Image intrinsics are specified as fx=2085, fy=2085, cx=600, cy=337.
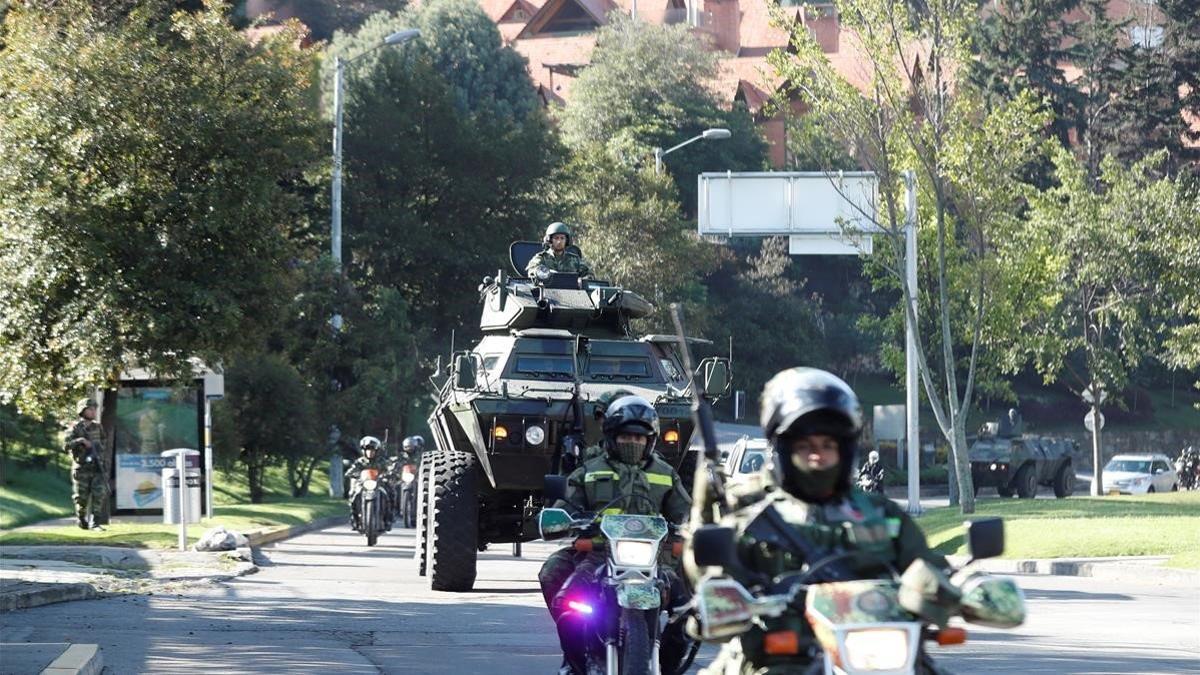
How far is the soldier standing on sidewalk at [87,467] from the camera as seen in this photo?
2673 cm

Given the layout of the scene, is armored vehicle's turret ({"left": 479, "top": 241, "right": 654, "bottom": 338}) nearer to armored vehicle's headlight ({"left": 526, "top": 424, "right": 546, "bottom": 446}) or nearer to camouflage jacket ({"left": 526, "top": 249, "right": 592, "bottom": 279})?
camouflage jacket ({"left": 526, "top": 249, "right": 592, "bottom": 279})

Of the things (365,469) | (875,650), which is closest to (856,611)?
(875,650)

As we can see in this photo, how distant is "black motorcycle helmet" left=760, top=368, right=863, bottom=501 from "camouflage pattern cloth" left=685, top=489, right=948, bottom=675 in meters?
0.06

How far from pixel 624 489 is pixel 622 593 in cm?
116

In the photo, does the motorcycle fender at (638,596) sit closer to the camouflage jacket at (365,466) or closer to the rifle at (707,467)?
the rifle at (707,467)

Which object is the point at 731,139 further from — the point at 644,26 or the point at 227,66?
the point at 227,66

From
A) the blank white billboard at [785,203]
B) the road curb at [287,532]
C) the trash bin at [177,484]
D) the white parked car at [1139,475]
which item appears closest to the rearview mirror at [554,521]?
the trash bin at [177,484]

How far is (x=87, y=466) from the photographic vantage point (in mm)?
26859

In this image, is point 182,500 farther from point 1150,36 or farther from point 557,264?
point 1150,36

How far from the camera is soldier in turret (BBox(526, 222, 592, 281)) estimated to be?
21281mm

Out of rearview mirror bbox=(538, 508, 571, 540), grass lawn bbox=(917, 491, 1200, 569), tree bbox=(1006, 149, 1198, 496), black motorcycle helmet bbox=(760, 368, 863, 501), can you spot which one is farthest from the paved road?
tree bbox=(1006, 149, 1198, 496)

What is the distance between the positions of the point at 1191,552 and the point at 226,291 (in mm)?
11761

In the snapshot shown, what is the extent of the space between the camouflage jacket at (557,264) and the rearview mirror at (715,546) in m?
15.4

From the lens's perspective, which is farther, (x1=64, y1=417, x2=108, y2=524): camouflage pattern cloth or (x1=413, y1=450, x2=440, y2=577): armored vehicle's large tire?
(x1=64, y1=417, x2=108, y2=524): camouflage pattern cloth
